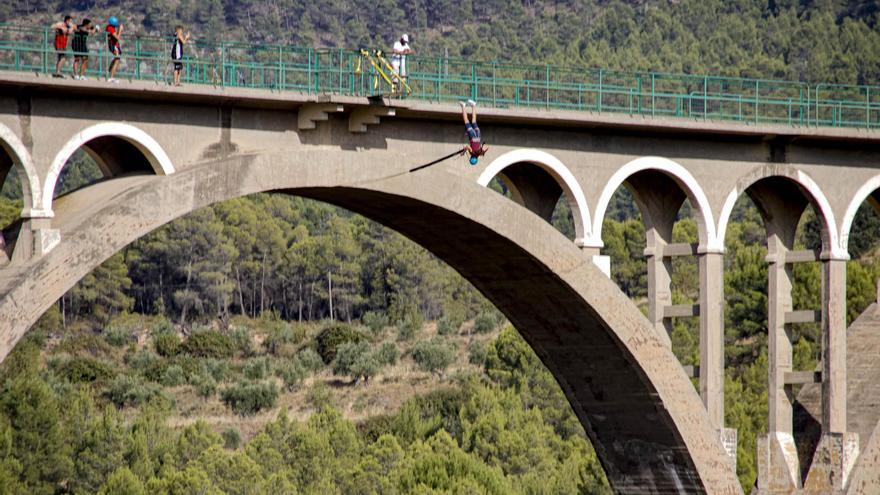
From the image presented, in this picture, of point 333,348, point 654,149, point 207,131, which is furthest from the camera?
point 333,348

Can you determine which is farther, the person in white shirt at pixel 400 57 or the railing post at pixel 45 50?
the person in white shirt at pixel 400 57

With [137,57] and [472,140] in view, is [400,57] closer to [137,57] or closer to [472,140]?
[472,140]

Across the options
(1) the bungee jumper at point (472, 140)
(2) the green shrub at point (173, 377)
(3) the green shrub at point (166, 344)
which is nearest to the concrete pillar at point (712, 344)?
(1) the bungee jumper at point (472, 140)

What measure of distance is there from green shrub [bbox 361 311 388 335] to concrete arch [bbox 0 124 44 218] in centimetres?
7845

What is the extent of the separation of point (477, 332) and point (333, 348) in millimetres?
10004

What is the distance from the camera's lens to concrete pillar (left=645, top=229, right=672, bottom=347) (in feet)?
130

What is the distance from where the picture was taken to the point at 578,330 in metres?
40.3

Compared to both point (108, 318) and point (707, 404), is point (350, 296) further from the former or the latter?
point (707, 404)

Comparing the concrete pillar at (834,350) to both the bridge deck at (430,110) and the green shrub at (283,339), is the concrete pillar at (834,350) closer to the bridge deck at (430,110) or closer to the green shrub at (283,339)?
the bridge deck at (430,110)

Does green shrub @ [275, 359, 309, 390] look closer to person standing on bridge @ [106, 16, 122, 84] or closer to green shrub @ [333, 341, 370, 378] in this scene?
green shrub @ [333, 341, 370, 378]

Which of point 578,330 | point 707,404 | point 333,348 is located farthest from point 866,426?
point 333,348

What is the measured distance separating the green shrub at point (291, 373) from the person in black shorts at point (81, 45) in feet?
221

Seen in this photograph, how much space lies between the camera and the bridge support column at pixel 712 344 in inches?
1563

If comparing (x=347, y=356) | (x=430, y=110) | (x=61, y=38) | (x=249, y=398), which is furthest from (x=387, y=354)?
(x=61, y=38)
